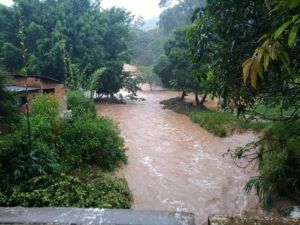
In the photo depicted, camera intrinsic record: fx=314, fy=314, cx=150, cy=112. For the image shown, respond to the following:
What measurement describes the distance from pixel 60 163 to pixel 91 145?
1.27m

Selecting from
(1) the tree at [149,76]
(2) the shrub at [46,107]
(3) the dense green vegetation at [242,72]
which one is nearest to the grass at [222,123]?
(3) the dense green vegetation at [242,72]

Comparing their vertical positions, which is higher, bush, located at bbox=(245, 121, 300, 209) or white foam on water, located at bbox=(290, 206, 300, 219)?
bush, located at bbox=(245, 121, 300, 209)

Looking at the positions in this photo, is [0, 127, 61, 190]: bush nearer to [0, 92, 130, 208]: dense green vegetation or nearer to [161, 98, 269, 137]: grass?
[0, 92, 130, 208]: dense green vegetation

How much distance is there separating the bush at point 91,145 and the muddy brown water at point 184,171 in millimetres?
671

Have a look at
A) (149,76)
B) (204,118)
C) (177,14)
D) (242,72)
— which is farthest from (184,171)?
(177,14)

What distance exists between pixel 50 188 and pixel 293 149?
4.68 m

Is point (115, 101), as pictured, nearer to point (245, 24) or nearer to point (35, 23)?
point (35, 23)

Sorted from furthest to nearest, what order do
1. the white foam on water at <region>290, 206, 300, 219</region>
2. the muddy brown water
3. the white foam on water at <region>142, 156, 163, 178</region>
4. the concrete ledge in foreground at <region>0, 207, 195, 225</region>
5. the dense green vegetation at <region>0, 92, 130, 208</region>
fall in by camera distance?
the white foam on water at <region>142, 156, 163, 178</region>
the muddy brown water
the white foam on water at <region>290, 206, 300, 219</region>
the dense green vegetation at <region>0, 92, 130, 208</region>
the concrete ledge in foreground at <region>0, 207, 195, 225</region>

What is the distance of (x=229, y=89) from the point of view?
4.03 m

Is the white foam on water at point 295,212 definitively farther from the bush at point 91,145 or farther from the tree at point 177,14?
the tree at point 177,14

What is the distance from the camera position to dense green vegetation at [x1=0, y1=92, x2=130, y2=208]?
5094 mm

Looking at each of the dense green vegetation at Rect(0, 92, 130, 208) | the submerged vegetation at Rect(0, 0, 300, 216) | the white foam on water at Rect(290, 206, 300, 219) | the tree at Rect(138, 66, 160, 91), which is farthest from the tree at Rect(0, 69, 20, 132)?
the tree at Rect(138, 66, 160, 91)

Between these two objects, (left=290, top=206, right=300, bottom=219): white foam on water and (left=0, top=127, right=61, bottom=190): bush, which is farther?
(left=0, top=127, right=61, bottom=190): bush

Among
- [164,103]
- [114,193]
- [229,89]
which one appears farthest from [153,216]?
[164,103]
